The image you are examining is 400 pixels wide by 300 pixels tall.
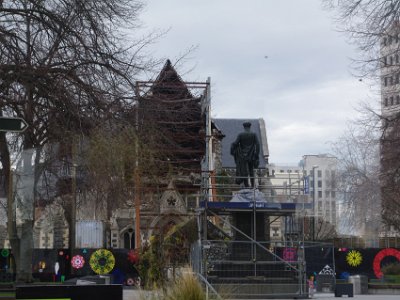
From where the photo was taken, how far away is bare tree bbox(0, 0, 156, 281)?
1480cm

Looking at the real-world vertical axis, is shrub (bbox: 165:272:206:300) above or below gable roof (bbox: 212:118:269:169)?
below

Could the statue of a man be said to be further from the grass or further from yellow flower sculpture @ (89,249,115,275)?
the grass

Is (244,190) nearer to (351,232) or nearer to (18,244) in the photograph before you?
(18,244)

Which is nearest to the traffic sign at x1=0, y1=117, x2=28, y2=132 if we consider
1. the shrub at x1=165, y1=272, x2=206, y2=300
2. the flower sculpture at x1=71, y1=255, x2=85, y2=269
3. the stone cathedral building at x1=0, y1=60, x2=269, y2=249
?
the shrub at x1=165, y1=272, x2=206, y2=300

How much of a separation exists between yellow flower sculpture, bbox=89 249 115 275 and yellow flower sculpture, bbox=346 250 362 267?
12728 mm

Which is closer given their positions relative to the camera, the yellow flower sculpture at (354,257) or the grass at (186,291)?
the grass at (186,291)

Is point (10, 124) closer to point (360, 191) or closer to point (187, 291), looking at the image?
point (187, 291)

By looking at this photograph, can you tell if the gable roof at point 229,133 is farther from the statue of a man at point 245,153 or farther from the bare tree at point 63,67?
the bare tree at point 63,67

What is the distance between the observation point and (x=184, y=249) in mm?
28328

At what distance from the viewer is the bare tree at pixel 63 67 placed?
14797 millimetres

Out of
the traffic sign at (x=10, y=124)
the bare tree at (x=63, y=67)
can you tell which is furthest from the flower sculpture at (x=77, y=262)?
the traffic sign at (x=10, y=124)

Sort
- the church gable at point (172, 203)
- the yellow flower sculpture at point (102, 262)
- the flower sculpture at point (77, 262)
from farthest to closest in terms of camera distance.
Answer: the church gable at point (172, 203), the flower sculpture at point (77, 262), the yellow flower sculpture at point (102, 262)

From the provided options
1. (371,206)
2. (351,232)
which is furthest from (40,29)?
(351,232)

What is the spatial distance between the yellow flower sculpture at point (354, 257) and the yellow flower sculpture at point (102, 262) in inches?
501
